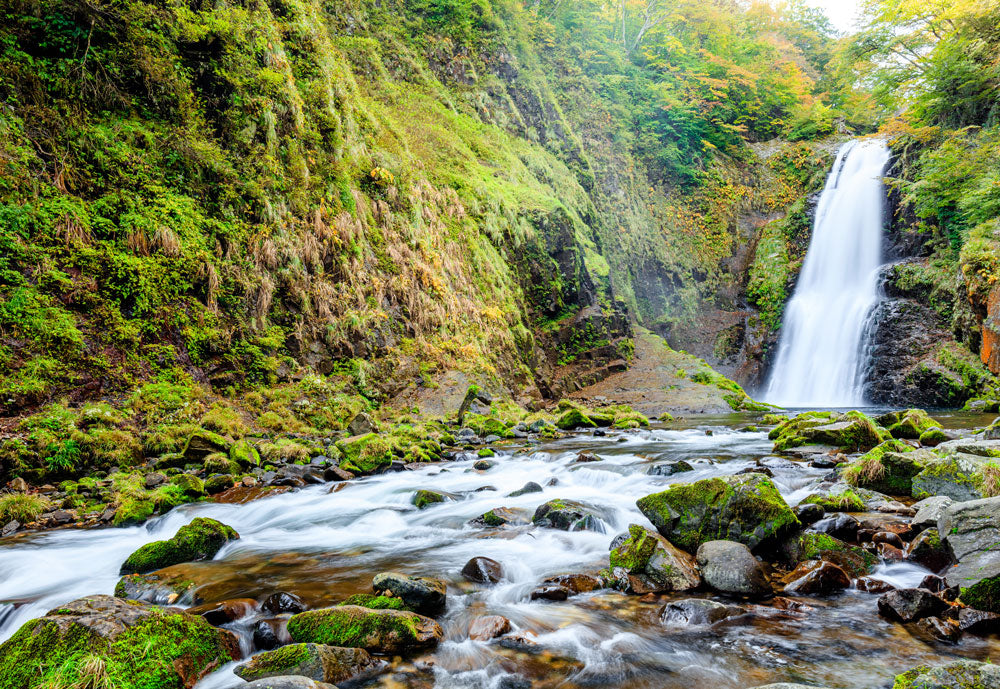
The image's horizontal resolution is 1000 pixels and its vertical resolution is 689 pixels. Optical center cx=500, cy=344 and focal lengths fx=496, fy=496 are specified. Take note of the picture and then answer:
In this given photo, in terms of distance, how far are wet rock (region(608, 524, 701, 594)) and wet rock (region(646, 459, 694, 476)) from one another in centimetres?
315

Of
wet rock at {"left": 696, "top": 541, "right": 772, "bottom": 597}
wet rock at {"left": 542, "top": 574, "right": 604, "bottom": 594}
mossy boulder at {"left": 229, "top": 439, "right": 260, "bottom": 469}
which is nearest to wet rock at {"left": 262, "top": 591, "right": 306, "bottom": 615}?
wet rock at {"left": 542, "top": 574, "right": 604, "bottom": 594}

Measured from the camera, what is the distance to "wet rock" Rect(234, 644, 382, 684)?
271 centimetres

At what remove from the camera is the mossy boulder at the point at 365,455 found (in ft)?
27.2

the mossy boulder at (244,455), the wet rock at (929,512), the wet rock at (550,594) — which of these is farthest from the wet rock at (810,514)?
the mossy boulder at (244,455)

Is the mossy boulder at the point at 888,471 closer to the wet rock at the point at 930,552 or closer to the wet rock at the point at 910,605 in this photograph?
the wet rock at the point at 930,552

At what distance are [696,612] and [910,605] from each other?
133 cm

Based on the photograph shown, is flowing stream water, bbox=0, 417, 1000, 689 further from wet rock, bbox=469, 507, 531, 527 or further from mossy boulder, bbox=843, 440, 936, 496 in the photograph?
mossy boulder, bbox=843, 440, 936, 496

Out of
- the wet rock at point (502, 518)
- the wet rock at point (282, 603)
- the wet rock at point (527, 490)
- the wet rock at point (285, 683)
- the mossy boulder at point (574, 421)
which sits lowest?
the mossy boulder at point (574, 421)

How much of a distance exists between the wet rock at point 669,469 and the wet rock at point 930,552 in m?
3.53

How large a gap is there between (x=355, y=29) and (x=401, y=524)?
21.3 m

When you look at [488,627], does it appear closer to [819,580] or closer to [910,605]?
[819,580]

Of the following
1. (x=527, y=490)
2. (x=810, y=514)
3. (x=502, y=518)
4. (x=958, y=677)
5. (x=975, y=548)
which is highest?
(x=958, y=677)

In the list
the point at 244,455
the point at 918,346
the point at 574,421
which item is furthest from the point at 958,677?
the point at 918,346

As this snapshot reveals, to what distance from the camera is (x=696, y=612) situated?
11.2 feet
